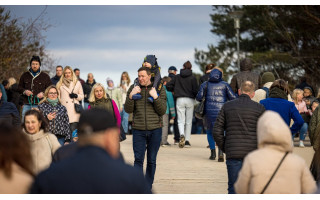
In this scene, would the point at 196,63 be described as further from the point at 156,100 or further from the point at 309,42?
the point at 156,100

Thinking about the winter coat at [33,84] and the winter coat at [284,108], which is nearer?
the winter coat at [284,108]

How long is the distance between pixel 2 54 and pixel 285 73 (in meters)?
16.3

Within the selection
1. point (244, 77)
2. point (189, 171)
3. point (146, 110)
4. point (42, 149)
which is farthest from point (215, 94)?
point (42, 149)

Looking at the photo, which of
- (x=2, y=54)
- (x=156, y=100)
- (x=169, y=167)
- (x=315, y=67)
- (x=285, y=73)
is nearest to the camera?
(x=156, y=100)

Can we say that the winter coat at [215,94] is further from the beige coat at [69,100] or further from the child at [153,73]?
the child at [153,73]

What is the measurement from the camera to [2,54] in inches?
816

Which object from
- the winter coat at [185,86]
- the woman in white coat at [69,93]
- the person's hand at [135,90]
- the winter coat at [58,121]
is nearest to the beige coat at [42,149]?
the person's hand at [135,90]

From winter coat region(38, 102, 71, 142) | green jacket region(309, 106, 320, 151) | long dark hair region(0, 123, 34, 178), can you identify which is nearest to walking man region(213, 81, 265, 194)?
green jacket region(309, 106, 320, 151)

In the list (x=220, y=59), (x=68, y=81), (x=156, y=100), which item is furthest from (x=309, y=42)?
(x=156, y=100)

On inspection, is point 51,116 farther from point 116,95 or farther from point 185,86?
point 116,95

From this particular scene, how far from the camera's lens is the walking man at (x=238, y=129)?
7789mm

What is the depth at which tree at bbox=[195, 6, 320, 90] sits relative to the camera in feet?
94.7

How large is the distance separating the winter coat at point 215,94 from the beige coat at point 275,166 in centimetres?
737
